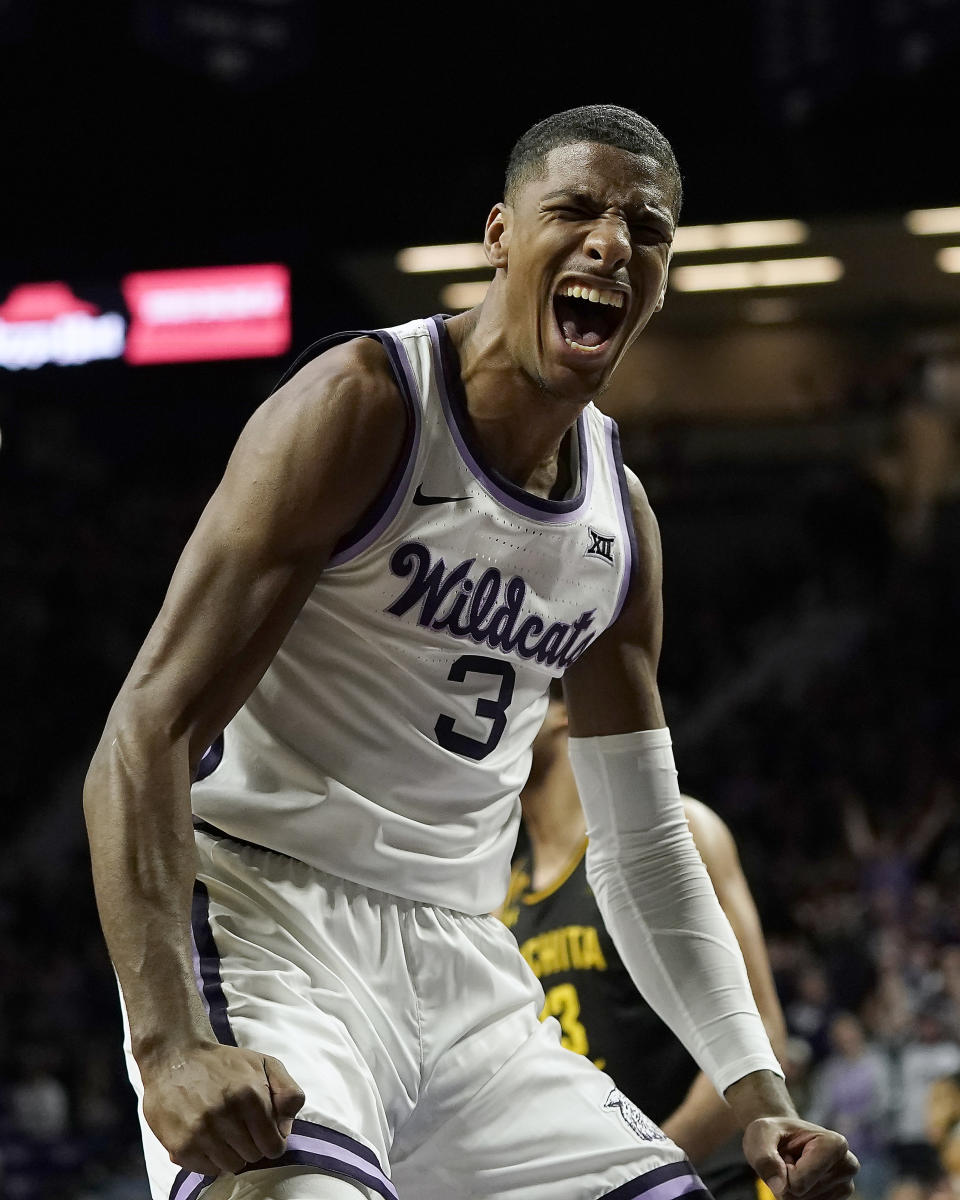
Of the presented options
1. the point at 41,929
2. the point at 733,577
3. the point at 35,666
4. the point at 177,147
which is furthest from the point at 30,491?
the point at 733,577

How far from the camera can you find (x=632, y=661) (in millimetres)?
2523

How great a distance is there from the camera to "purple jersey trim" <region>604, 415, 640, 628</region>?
2432 millimetres

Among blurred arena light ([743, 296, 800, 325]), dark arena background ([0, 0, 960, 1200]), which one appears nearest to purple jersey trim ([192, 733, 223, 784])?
dark arena background ([0, 0, 960, 1200])

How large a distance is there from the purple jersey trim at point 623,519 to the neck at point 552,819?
1.25m

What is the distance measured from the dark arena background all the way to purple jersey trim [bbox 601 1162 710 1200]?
304 inches

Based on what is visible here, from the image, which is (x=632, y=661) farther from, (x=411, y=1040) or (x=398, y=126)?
(x=398, y=126)

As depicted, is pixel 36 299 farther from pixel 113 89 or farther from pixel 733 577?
pixel 733 577

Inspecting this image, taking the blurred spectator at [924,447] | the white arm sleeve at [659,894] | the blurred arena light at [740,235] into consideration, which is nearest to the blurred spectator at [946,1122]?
the white arm sleeve at [659,894]

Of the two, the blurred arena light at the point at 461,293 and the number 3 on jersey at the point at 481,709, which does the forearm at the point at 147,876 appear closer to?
the number 3 on jersey at the point at 481,709

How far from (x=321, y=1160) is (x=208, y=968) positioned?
0.97 ft

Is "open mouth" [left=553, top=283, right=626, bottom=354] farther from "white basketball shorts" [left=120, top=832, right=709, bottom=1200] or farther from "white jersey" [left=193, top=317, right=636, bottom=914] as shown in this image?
"white basketball shorts" [left=120, top=832, right=709, bottom=1200]

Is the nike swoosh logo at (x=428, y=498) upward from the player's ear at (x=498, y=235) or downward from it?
downward

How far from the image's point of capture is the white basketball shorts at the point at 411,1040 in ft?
6.44

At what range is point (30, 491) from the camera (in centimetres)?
1705
